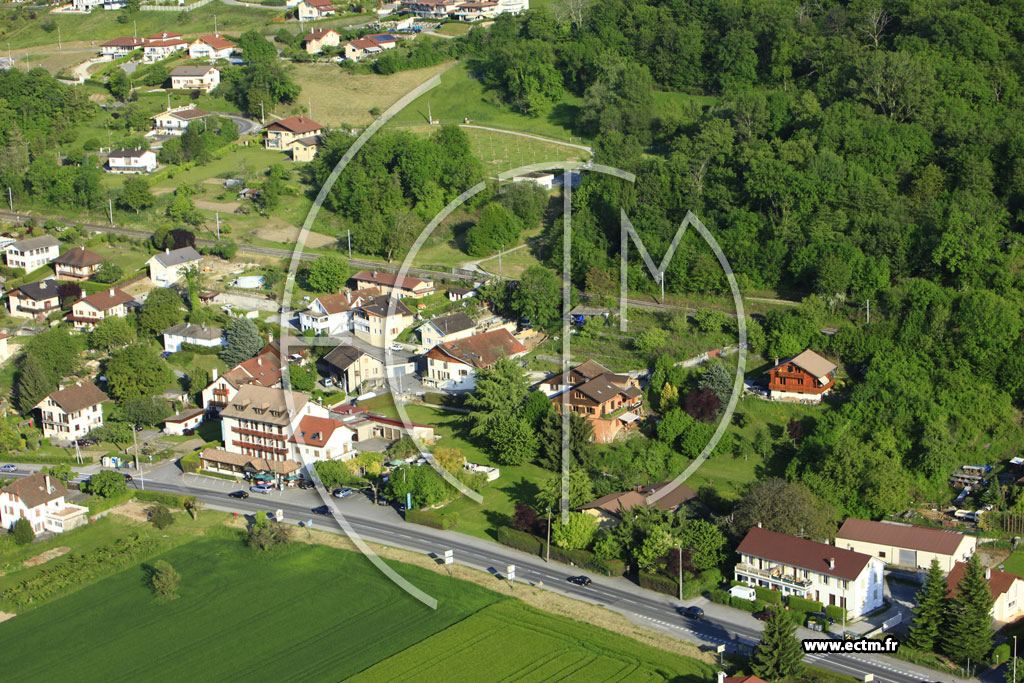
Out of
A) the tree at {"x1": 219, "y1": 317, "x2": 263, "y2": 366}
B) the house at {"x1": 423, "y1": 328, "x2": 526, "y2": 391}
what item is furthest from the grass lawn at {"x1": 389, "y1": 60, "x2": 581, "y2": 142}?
the tree at {"x1": 219, "y1": 317, "x2": 263, "y2": 366}

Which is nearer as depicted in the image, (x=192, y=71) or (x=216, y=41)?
(x=192, y=71)

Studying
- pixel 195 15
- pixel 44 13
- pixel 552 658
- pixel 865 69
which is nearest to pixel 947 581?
pixel 552 658

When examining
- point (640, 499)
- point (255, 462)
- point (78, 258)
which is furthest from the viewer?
point (78, 258)

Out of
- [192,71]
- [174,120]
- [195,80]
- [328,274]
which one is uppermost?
[192,71]

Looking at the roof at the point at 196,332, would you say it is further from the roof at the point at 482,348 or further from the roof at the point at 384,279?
the roof at the point at 482,348

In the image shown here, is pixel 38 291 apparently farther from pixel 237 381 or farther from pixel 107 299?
pixel 237 381

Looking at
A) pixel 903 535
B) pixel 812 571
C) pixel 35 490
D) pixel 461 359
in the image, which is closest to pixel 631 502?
pixel 812 571
